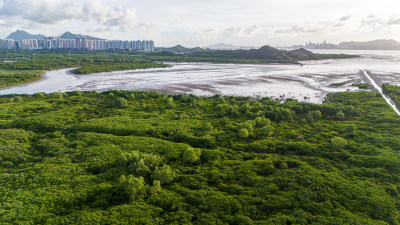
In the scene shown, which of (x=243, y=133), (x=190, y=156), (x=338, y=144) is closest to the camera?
(x=190, y=156)

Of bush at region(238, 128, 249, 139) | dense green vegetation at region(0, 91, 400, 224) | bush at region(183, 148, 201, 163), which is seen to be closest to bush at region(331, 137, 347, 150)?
dense green vegetation at region(0, 91, 400, 224)

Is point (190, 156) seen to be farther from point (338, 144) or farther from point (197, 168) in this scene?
point (338, 144)

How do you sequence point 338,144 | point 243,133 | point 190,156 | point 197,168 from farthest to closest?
point 243,133, point 338,144, point 190,156, point 197,168

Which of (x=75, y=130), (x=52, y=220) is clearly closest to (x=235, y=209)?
(x=52, y=220)

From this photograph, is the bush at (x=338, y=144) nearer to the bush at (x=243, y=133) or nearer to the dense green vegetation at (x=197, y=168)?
Result: the dense green vegetation at (x=197, y=168)

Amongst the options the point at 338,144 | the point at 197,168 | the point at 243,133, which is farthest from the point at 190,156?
the point at 338,144

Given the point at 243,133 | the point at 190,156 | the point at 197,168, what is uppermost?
the point at 243,133

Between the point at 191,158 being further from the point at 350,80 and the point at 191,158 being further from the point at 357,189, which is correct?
the point at 350,80

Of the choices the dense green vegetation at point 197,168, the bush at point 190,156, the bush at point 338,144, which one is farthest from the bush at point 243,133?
the bush at point 338,144
